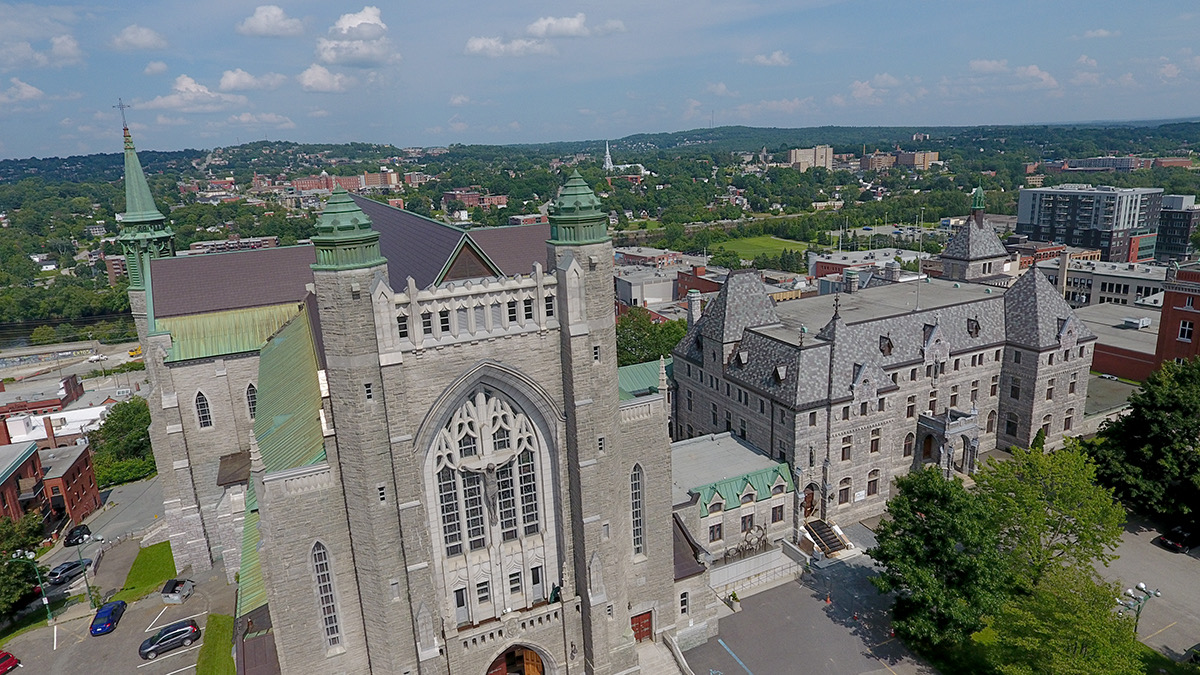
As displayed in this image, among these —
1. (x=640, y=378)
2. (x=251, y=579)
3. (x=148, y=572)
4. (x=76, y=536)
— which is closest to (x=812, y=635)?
(x=640, y=378)

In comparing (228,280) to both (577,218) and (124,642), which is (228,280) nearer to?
(124,642)

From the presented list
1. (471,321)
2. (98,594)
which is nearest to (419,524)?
(471,321)

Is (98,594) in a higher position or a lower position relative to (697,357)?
lower

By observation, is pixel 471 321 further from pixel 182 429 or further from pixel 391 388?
pixel 182 429

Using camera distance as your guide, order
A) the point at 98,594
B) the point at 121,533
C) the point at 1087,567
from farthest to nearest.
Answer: the point at 121,533, the point at 98,594, the point at 1087,567

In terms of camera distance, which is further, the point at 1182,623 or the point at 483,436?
the point at 1182,623

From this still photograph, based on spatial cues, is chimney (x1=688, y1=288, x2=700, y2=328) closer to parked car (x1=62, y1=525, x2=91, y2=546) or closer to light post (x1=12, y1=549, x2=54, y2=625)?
light post (x1=12, y1=549, x2=54, y2=625)

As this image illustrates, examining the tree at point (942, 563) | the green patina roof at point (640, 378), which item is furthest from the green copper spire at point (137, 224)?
the tree at point (942, 563)

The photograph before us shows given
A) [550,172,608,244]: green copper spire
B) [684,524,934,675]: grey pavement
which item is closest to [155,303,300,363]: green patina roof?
[550,172,608,244]: green copper spire
